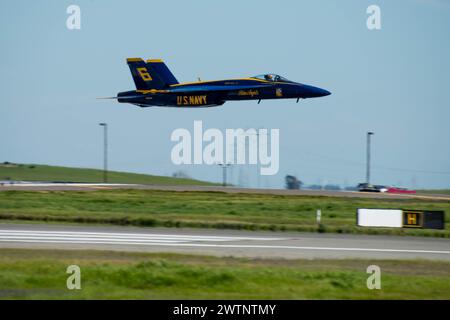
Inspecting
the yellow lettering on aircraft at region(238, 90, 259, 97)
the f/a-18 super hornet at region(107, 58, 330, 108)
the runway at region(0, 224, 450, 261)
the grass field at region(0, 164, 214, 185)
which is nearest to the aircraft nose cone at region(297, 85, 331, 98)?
the f/a-18 super hornet at region(107, 58, 330, 108)

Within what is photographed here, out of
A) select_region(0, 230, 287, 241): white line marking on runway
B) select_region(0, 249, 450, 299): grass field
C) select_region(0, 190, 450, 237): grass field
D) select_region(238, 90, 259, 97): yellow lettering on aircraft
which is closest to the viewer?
select_region(0, 249, 450, 299): grass field

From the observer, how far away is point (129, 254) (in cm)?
1977

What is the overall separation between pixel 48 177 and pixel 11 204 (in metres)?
64.7

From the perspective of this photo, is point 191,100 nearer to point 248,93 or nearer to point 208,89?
point 208,89

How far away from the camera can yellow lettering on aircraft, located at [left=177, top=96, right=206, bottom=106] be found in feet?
155

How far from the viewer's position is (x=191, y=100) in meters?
47.8

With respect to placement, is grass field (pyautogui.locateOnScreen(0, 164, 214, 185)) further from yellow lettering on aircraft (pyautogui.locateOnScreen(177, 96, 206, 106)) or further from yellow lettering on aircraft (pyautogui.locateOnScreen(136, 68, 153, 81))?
yellow lettering on aircraft (pyautogui.locateOnScreen(177, 96, 206, 106))

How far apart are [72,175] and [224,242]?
86171mm

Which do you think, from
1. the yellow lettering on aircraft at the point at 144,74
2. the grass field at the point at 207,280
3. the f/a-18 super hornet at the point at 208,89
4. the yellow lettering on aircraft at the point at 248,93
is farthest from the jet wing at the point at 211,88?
the grass field at the point at 207,280

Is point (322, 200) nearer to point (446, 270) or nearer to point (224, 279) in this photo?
point (446, 270)

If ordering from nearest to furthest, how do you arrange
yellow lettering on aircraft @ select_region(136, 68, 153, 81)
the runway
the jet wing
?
1. the runway
2. the jet wing
3. yellow lettering on aircraft @ select_region(136, 68, 153, 81)

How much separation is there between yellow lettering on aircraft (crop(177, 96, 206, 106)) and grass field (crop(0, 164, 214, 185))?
5273 centimetres

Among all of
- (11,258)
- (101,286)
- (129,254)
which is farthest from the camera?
(129,254)

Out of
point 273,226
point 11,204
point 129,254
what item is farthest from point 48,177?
point 129,254
